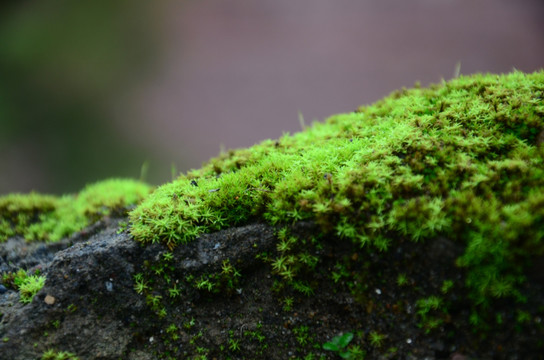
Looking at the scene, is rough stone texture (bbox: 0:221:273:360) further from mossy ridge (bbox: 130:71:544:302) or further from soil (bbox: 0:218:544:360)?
mossy ridge (bbox: 130:71:544:302)

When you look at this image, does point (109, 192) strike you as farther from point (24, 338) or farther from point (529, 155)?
point (529, 155)

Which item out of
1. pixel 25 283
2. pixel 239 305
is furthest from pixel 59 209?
pixel 239 305

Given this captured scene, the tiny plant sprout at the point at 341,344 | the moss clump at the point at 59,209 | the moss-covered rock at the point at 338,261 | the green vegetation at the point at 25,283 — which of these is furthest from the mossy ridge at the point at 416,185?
the moss clump at the point at 59,209

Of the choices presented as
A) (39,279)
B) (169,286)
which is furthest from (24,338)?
(169,286)

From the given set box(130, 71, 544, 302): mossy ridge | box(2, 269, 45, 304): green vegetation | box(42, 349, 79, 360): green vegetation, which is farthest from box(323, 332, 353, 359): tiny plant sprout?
box(2, 269, 45, 304): green vegetation

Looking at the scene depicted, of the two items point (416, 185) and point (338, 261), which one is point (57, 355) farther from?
point (416, 185)

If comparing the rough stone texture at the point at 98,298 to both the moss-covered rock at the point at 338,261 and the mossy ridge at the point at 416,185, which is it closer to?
the moss-covered rock at the point at 338,261
